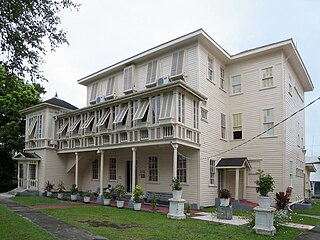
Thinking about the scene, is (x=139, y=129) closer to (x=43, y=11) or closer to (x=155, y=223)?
(x=155, y=223)

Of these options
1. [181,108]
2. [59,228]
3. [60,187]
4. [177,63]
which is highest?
[177,63]

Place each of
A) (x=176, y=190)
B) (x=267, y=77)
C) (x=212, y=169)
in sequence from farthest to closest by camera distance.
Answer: (x=267, y=77) → (x=212, y=169) → (x=176, y=190)

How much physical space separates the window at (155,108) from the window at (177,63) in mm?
2613

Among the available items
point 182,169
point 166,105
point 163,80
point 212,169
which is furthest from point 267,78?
point 182,169

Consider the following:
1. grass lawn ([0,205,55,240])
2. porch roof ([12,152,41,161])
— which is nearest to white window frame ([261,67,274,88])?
grass lawn ([0,205,55,240])

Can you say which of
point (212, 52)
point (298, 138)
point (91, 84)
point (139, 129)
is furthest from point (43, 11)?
point (298, 138)

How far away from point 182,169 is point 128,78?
7718 millimetres

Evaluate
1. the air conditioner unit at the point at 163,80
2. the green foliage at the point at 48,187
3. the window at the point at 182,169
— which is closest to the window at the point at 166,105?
the air conditioner unit at the point at 163,80

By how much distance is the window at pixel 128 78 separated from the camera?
2137 centimetres

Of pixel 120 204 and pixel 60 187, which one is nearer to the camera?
pixel 120 204

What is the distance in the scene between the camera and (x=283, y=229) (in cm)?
1165

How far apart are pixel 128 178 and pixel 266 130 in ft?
31.2

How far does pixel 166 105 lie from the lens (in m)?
16.2

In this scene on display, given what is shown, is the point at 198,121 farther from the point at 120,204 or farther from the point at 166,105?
the point at 120,204
